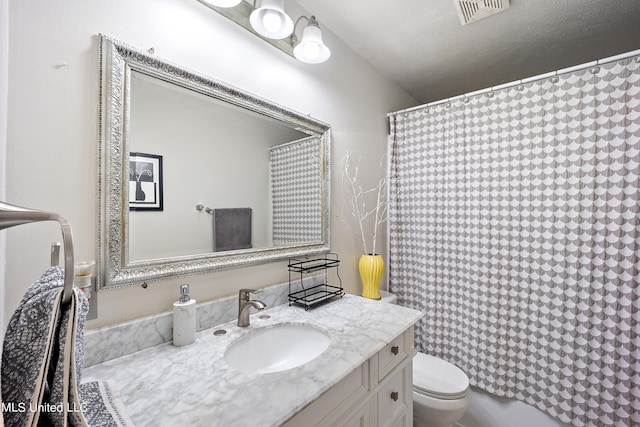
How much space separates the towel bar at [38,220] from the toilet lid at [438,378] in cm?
158

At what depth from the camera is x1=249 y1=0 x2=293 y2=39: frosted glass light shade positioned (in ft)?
3.69

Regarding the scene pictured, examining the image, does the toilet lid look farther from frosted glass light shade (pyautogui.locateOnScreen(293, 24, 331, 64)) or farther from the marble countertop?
frosted glass light shade (pyautogui.locateOnScreen(293, 24, 331, 64))

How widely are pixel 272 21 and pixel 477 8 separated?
108cm

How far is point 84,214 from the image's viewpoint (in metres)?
0.81

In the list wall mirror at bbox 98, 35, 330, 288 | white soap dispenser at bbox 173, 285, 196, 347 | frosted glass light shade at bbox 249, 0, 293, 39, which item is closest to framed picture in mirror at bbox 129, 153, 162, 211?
wall mirror at bbox 98, 35, 330, 288

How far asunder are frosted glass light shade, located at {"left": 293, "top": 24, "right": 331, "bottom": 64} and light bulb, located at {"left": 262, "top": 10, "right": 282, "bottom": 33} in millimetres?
158

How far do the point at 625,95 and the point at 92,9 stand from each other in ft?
7.14

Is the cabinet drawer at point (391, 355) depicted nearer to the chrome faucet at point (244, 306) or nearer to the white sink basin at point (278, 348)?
the white sink basin at point (278, 348)

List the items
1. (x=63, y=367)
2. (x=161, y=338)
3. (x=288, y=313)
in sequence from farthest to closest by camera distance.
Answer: (x=288, y=313) → (x=161, y=338) → (x=63, y=367)

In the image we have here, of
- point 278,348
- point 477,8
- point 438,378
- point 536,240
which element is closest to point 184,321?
point 278,348

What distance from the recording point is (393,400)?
3.57ft

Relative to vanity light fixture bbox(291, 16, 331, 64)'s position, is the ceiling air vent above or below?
above

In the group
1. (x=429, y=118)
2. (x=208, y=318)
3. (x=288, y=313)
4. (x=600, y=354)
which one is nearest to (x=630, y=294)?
(x=600, y=354)

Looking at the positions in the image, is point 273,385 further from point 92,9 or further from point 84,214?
point 92,9
